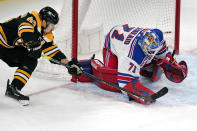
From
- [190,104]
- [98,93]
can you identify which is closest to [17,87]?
[98,93]

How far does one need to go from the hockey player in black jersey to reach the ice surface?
0.18 meters

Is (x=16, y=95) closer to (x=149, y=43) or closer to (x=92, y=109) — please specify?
(x=92, y=109)

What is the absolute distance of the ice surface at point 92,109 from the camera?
2.47m

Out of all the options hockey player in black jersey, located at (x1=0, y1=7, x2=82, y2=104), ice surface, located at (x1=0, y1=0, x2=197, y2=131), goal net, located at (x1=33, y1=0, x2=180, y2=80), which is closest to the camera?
ice surface, located at (x1=0, y1=0, x2=197, y2=131)

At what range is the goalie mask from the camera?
2.85 metres

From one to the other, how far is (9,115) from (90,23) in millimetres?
1685

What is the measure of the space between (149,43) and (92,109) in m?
0.58

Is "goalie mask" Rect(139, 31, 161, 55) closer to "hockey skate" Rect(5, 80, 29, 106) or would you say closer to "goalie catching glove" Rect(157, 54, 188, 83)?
"goalie catching glove" Rect(157, 54, 188, 83)

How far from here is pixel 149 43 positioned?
112 inches

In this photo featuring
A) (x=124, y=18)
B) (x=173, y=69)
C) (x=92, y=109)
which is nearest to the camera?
(x=92, y=109)

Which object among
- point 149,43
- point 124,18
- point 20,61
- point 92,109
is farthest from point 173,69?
point 20,61

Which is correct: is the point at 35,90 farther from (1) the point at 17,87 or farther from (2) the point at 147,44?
(2) the point at 147,44

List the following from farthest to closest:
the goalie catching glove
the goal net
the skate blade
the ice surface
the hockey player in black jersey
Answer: the goal net
the goalie catching glove
the skate blade
the hockey player in black jersey
the ice surface

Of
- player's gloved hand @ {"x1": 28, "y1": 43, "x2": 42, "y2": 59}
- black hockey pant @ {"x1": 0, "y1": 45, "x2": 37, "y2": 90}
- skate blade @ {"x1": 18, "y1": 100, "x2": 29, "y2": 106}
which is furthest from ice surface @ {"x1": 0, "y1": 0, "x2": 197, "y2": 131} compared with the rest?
player's gloved hand @ {"x1": 28, "y1": 43, "x2": 42, "y2": 59}
